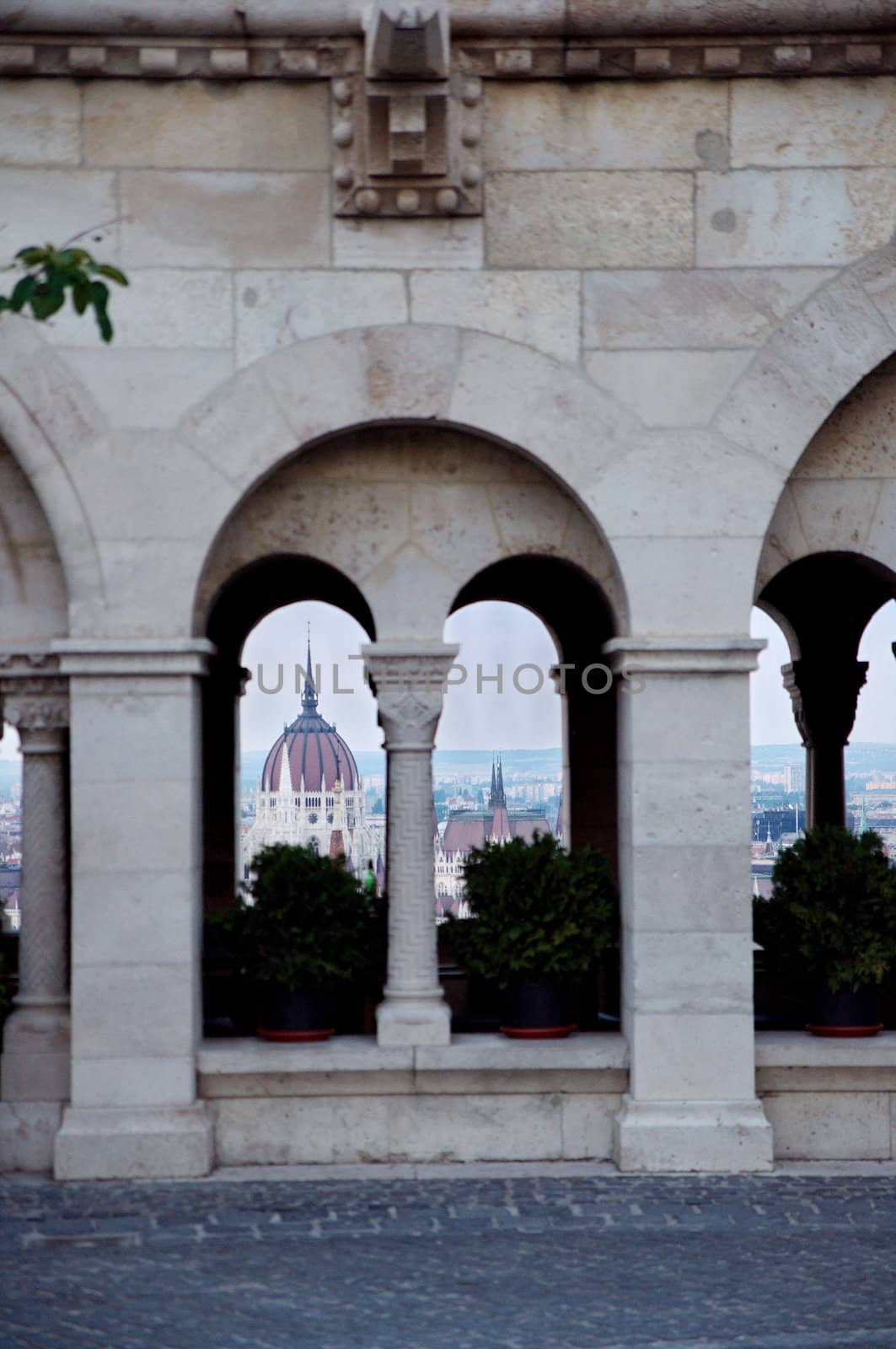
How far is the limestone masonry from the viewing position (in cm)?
884

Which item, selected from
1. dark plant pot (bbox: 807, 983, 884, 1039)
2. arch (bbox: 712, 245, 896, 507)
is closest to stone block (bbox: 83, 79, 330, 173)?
arch (bbox: 712, 245, 896, 507)

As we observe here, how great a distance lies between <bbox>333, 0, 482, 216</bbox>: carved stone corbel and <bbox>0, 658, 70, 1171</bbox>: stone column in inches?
117

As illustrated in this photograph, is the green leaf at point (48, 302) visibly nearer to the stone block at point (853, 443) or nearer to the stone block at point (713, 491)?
the stone block at point (713, 491)

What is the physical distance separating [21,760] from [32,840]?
0.42 metres

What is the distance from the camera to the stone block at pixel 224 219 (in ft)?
29.3

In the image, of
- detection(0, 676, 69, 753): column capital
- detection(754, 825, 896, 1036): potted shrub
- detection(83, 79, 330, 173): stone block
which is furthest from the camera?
detection(754, 825, 896, 1036): potted shrub

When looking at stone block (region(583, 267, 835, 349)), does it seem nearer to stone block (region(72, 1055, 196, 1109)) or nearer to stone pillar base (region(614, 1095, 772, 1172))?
stone pillar base (region(614, 1095, 772, 1172))

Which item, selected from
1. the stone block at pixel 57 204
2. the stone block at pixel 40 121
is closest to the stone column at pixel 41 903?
the stone block at pixel 57 204

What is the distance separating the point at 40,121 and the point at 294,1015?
473 cm

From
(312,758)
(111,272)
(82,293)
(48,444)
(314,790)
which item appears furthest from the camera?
(312,758)

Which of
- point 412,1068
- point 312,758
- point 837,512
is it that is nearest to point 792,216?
point 837,512

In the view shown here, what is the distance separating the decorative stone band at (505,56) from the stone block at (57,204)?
50 centimetres

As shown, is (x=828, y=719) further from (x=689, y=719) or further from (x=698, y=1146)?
(x=698, y=1146)

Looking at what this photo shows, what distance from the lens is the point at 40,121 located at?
892cm
